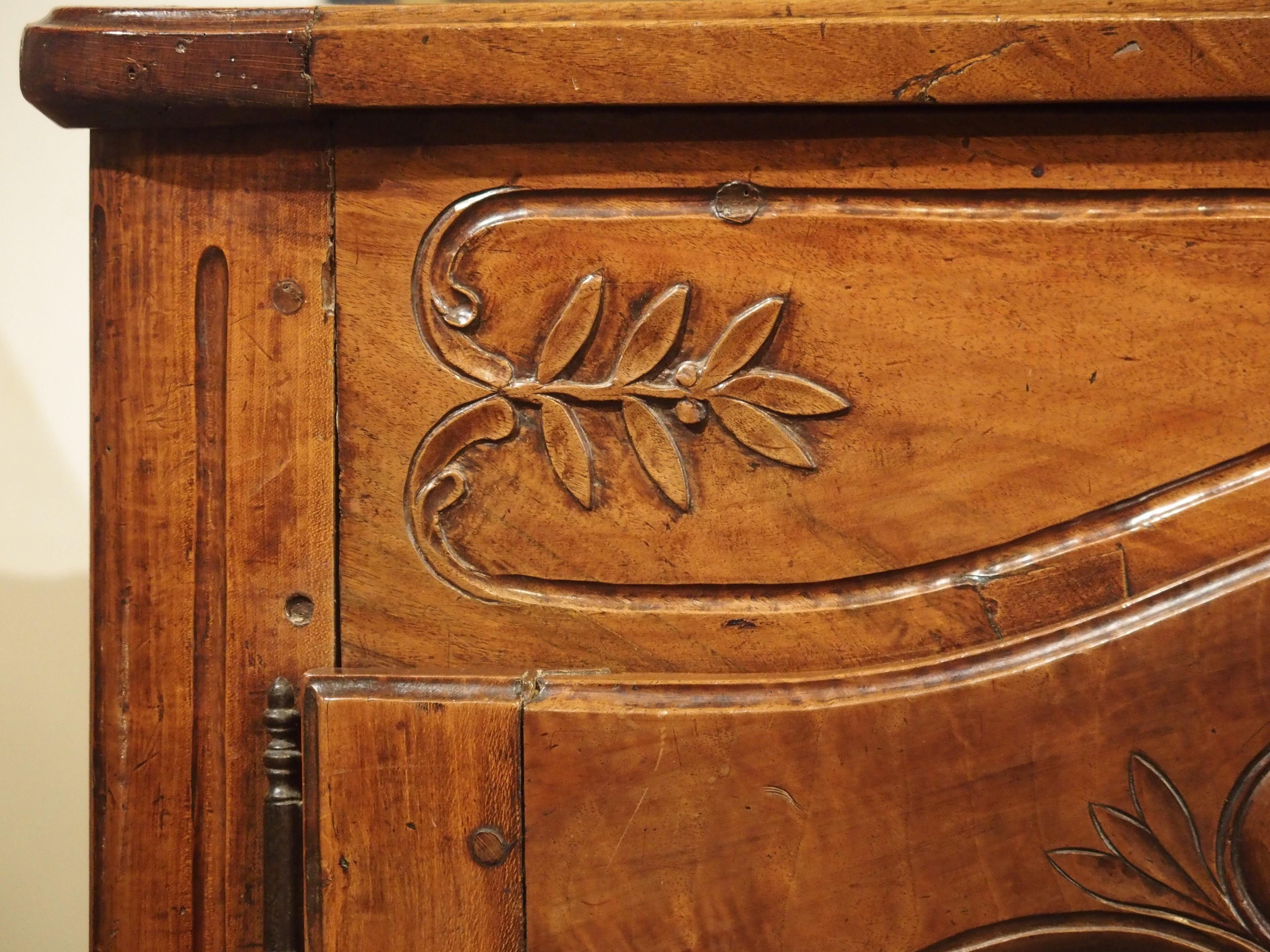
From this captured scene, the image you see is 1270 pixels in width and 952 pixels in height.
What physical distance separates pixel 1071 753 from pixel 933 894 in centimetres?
11

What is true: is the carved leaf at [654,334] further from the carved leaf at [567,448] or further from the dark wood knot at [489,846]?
the dark wood knot at [489,846]

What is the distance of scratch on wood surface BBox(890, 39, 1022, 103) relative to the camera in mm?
534

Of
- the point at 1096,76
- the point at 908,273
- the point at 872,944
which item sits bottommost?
the point at 872,944

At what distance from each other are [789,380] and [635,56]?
8.0 inches

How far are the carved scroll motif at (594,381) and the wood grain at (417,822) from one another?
12cm

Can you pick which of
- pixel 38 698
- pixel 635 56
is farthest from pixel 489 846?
pixel 38 698

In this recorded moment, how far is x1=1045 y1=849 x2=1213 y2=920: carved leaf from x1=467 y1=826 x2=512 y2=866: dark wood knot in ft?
1.00

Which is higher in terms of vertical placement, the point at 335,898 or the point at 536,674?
the point at 536,674

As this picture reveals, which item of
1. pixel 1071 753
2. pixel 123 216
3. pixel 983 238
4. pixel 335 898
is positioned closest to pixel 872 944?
pixel 1071 753

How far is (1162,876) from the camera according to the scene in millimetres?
541

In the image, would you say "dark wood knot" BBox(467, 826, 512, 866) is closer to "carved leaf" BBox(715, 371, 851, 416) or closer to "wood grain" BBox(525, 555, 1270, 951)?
"wood grain" BBox(525, 555, 1270, 951)

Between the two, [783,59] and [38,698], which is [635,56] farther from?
[38,698]

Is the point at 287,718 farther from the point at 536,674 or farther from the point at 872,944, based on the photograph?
the point at 872,944

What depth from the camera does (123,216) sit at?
0.58 m
